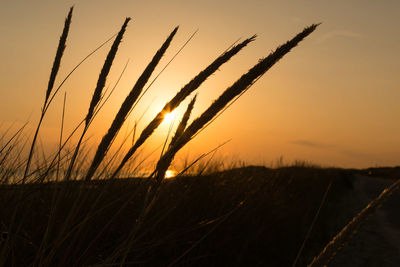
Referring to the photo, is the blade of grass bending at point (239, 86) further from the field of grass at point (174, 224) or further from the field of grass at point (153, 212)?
the field of grass at point (174, 224)

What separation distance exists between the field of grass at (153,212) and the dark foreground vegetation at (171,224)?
0.01 metres

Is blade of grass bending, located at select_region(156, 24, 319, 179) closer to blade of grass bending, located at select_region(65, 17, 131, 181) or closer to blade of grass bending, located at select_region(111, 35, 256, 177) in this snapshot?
blade of grass bending, located at select_region(111, 35, 256, 177)

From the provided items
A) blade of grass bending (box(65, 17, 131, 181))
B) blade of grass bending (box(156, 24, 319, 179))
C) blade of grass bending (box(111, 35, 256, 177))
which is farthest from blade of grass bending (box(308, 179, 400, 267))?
blade of grass bending (box(65, 17, 131, 181))

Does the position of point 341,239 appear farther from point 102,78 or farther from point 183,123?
point 102,78

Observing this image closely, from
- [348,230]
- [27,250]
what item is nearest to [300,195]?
[27,250]

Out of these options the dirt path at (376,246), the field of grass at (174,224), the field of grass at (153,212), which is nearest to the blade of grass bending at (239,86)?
the field of grass at (153,212)

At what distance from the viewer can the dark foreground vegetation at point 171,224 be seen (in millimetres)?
1504

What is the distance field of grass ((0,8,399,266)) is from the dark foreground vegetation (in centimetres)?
1

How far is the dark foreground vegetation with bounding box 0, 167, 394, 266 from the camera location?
1504 mm

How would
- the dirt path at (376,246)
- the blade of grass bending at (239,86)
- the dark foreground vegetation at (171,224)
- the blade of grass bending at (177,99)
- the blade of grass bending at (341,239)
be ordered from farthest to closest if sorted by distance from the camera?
the dirt path at (376,246) < the dark foreground vegetation at (171,224) < the blade of grass bending at (177,99) < the blade of grass bending at (239,86) < the blade of grass bending at (341,239)

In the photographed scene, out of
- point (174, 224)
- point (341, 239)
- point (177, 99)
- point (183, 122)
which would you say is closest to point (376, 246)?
point (174, 224)

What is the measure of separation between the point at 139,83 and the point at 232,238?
2441 mm

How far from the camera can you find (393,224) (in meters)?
6.05

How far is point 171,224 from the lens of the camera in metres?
2.79
